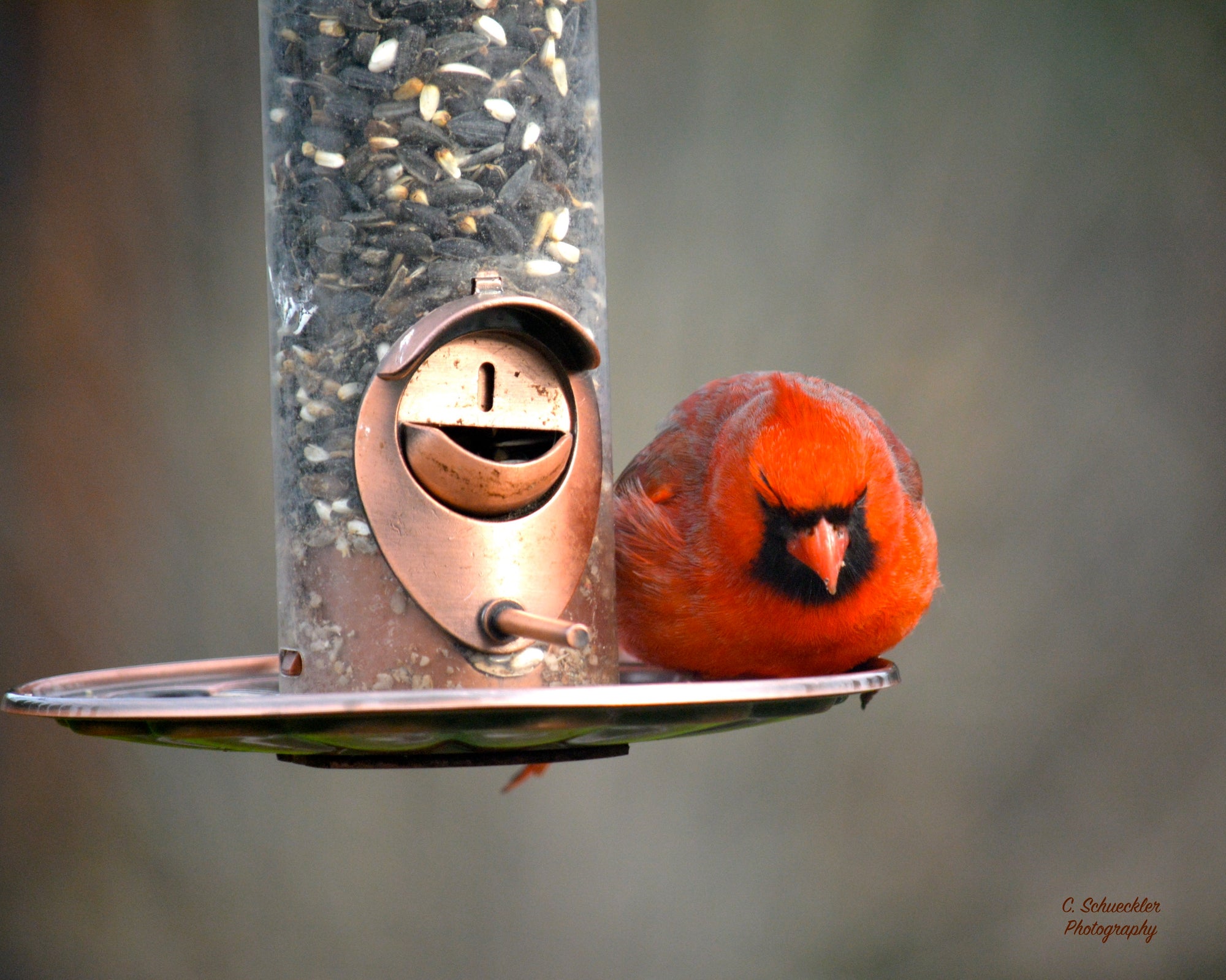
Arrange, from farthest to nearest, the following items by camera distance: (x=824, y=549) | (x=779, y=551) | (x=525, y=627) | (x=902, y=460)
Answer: (x=902, y=460) < (x=779, y=551) < (x=824, y=549) < (x=525, y=627)

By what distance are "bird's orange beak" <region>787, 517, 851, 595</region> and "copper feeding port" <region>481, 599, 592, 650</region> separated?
536 mm

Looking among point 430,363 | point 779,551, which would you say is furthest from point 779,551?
point 430,363

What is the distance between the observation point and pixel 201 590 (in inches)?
189

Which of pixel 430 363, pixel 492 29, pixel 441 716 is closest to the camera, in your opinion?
pixel 441 716

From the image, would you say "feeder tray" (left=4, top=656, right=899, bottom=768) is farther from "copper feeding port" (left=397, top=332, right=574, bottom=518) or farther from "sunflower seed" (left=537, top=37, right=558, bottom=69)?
"sunflower seed" (left=537, top=37, right=558, bottom=69)

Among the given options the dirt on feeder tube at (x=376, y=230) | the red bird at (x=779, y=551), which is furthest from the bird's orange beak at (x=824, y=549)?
Answer: the dirt on feeder tube at (x=376, y=230)

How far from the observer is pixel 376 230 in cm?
233

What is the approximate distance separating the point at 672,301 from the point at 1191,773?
7.93ft

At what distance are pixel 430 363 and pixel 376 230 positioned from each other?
25 centimetres

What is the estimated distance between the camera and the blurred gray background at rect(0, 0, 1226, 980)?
480cm

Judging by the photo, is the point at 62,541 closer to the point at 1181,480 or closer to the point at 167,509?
the point at 167,509

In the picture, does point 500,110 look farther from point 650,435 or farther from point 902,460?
point 650,435

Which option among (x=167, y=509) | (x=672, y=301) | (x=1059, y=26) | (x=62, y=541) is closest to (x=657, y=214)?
(x=672, y=301)

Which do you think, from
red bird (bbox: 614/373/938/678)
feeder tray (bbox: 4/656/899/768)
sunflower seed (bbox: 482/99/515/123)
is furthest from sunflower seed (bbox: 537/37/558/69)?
feeder tray (bbox: 4/656/899/768)
